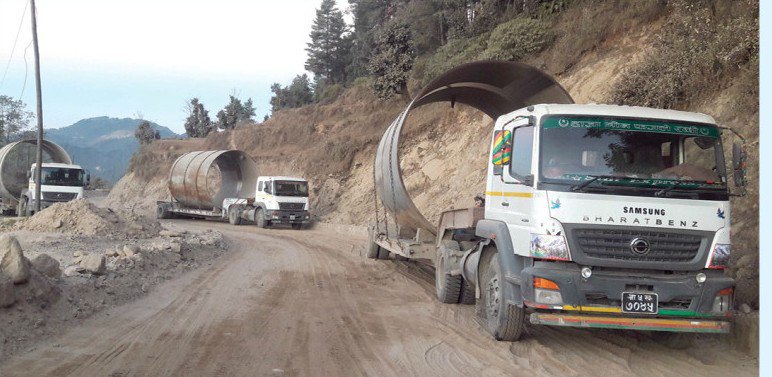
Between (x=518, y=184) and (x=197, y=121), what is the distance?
6688 centimetres

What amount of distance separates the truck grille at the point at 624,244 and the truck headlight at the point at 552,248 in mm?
145

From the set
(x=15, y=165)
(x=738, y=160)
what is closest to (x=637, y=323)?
(x=738, y=160)

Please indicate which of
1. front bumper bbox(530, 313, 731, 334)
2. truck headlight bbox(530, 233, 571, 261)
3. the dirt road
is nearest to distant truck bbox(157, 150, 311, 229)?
the dirt road

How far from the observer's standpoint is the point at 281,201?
2723 centimetres

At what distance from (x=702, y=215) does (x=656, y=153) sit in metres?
0.85

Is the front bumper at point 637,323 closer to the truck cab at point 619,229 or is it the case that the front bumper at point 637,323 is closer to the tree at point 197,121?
the truck cab at point 619,229

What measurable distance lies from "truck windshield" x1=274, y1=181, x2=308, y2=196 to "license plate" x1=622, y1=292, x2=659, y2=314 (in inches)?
891

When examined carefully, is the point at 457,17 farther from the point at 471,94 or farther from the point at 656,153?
the point at 656,153

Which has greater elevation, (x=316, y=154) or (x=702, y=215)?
(x=316, y=154)

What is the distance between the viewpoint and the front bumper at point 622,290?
6004 mm

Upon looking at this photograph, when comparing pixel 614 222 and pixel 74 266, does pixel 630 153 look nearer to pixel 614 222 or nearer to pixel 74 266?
pixel 614 222

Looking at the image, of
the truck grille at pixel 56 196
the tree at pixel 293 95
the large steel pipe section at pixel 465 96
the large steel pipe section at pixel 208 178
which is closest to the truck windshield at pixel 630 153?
the large steel pipe section at pixel 465 96

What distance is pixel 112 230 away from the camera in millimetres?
16781

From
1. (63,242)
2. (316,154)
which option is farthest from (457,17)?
(63,242)
